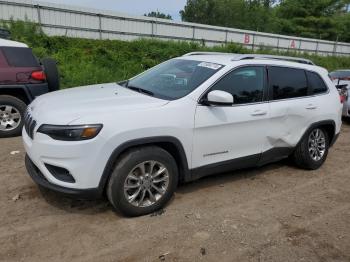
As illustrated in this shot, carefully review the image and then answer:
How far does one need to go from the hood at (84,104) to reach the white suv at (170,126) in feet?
0.03

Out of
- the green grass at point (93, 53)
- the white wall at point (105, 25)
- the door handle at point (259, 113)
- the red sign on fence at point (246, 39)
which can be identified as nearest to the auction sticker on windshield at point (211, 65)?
the door handle at point (259, 113)

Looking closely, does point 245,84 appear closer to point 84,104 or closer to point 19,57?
point 84,104

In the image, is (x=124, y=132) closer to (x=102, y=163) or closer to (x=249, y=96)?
(x=102, y=163)

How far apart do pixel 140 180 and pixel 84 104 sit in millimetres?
949

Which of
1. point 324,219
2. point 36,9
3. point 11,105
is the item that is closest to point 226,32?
point 36,9

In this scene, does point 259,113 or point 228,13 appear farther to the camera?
point 228,13

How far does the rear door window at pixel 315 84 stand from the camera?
500 cm

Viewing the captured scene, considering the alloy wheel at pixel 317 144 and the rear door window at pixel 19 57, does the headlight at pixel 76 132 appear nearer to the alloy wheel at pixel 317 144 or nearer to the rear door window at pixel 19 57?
the alloy wheel at pixel 317 144

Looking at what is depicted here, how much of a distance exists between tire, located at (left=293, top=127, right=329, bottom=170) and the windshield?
1867mm

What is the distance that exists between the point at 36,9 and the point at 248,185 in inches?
566

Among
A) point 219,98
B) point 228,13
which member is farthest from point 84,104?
point 228,13

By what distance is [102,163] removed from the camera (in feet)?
10.6

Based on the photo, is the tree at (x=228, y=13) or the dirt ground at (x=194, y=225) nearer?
the dirt ground at (x=194, y=225)

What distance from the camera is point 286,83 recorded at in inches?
184
